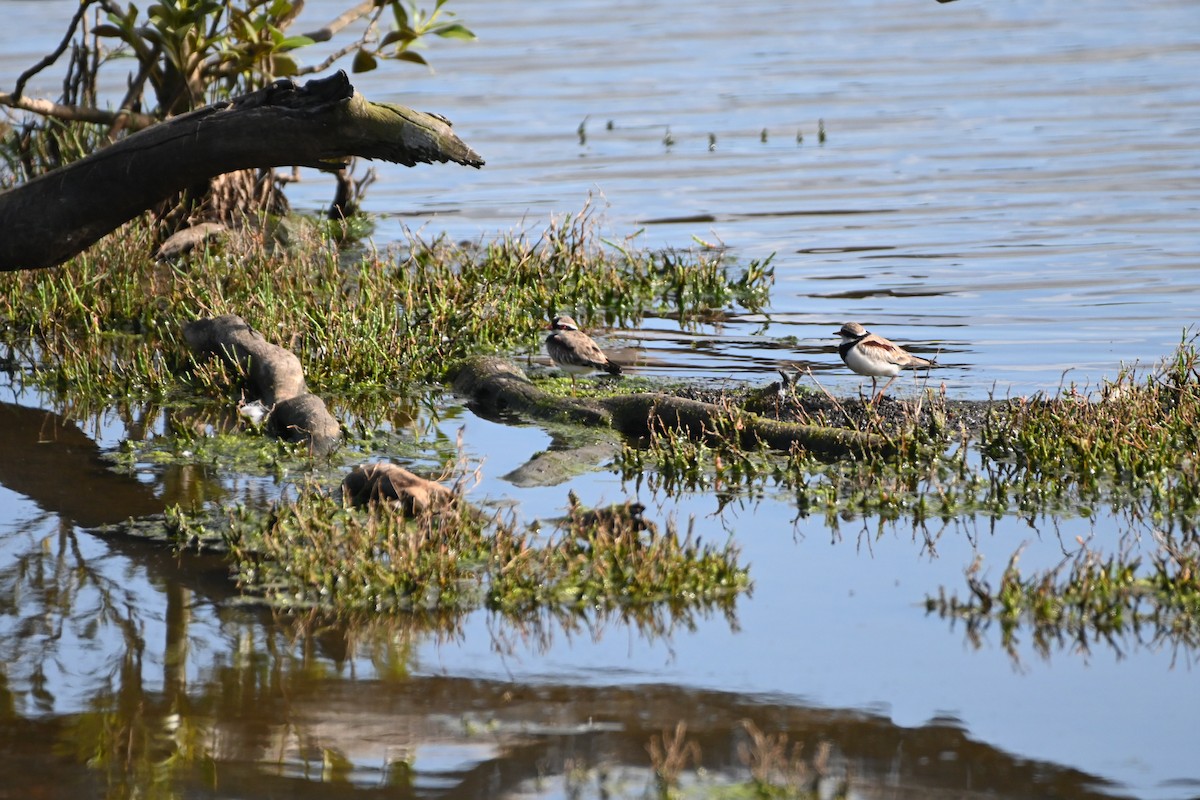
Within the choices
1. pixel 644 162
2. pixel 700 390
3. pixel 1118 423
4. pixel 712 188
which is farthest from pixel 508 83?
pixel 1118 423

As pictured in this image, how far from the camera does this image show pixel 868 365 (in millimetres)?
9930

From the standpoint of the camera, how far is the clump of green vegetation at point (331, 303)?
36.0 feet

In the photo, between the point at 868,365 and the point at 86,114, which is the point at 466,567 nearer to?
the point at 868,365

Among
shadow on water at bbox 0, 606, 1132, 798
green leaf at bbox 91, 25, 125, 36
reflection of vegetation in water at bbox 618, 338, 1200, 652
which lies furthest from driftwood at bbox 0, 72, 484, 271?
green leaf at bbox 91, 25, 125, 36

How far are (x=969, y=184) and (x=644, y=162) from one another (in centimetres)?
467

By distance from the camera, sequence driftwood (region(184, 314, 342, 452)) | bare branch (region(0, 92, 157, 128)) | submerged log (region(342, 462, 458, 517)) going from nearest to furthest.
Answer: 1. submerged log (region(342, 462, 458, 517))
2. driftwood (region(184, 314, 342, 452))
3. bare branch (region(0, 92, 157, 128))

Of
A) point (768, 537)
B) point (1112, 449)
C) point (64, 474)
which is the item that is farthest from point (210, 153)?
point (1112, 449)

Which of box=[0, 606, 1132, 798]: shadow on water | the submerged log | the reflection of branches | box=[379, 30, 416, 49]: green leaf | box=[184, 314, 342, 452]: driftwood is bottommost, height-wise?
box=[0, 606, 1132, 798]: shadow on water

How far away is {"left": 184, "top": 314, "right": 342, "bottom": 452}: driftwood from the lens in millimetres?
9422

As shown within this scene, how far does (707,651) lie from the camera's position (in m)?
6.43

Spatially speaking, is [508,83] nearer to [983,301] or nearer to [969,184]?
[969,184]

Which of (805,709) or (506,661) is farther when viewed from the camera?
(506,661)

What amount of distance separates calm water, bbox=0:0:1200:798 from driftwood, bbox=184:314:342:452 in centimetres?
72

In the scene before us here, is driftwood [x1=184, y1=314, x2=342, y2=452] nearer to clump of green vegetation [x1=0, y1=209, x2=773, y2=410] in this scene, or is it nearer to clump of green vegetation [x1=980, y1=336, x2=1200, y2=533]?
clump of green vegetation [x1=0, y1=209, x2=773, y2=410]
